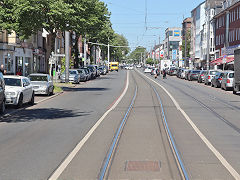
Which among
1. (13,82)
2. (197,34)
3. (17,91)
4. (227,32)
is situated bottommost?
(17,91)

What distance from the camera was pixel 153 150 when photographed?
31.7ft

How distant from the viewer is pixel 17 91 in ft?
63.9

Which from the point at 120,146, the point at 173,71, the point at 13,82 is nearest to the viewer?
the point at 120,146

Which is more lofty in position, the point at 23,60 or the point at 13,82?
the point at 23,60

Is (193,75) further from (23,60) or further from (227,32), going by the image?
(23,60)

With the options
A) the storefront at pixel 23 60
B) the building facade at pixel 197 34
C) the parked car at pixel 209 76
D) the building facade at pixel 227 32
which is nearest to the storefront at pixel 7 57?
the storefront at pixel 23 60

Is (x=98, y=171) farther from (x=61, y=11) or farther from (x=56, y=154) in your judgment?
(x=61, y=11)

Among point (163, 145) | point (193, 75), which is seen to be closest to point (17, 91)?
point (163, 145)

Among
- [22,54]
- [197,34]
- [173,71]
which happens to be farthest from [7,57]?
[197,34]

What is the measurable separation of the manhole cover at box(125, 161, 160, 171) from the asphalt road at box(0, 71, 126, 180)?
1245mm

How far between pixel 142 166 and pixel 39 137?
13.9ft

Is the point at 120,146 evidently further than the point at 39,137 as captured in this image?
No

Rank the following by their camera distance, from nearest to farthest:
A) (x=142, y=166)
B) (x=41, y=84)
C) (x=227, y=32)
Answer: (x=142, y=166)
(x=41, y=84)
(x=227, y=32)

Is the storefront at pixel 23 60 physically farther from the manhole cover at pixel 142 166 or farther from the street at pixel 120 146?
the manhole cover at pixel 142 166
